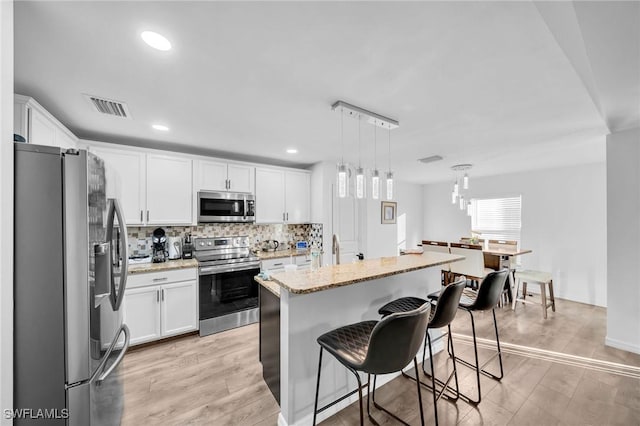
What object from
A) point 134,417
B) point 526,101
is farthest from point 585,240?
point 134,417

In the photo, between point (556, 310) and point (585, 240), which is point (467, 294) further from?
point (585, 240)

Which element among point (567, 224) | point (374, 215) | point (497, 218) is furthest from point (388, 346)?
point (497, 218)

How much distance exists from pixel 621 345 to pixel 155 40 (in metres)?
4.96

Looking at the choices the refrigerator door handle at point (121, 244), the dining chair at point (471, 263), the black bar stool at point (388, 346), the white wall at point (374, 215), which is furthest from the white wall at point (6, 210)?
the dining chair at point (471, 263)

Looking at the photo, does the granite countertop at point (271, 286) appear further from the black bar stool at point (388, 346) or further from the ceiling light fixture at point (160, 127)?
the ceiling light fixture at point (160, 127)

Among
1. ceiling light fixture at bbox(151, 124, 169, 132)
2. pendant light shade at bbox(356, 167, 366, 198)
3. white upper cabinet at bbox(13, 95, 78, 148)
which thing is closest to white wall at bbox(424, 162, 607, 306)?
pendant light shade at bbox(356, 167, 366, 198)

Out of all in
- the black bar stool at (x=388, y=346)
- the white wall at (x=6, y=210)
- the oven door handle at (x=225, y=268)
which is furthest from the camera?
the oven door handle at (x=225, y=268)

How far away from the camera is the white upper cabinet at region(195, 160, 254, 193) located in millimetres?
3367

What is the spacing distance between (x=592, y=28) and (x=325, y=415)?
277 centimetres

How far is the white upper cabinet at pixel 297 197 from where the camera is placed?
4.12m

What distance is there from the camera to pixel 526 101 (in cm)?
201

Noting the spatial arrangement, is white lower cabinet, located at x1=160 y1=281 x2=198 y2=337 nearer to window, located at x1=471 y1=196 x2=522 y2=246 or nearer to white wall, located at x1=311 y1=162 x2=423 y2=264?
white wall, located at x1=311 y1=162 x2=423 y2=264
